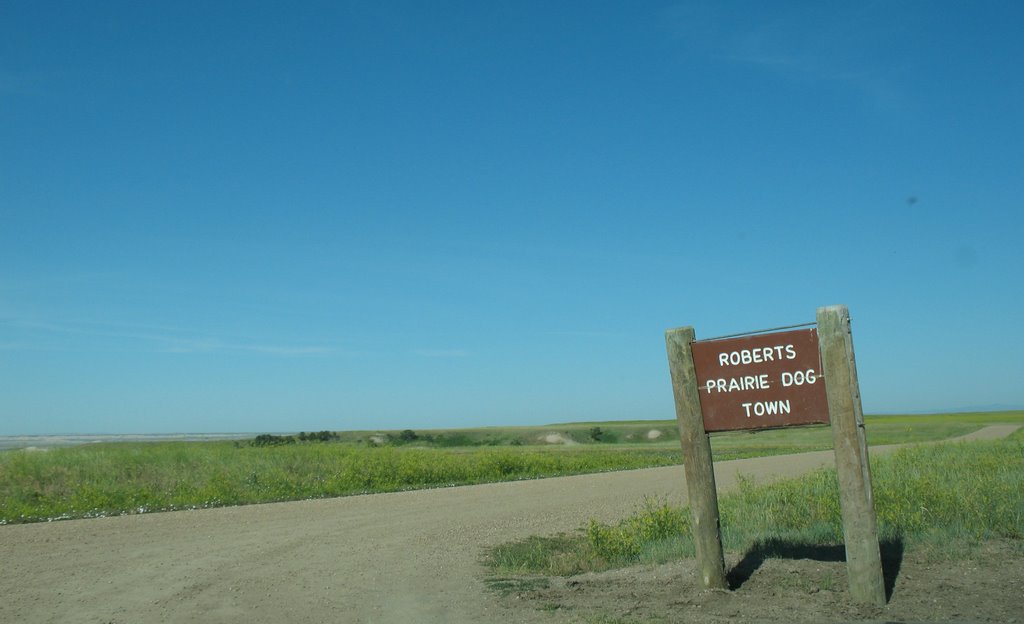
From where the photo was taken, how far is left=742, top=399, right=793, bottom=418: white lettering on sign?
7902 mm

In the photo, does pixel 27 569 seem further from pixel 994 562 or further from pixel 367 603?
pixel 994 562

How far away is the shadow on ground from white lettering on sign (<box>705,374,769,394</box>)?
1908 mm

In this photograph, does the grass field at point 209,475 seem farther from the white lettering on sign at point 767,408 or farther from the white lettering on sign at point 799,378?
the white lettering on sign at point 799,378

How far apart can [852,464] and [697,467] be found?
4.88ft

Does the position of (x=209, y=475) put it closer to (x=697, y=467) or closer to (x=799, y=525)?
(x=799, y=525)

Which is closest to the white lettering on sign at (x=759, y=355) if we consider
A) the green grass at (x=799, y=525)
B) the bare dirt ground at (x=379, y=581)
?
the bare dirt ground at (x=379, y=581)

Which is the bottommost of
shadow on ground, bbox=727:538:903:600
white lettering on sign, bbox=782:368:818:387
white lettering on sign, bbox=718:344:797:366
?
shadow on ground, bbox=727:538:903:600

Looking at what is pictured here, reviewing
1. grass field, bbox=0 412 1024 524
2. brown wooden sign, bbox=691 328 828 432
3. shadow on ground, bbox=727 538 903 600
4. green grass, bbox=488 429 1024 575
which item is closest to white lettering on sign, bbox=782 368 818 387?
brown wooden sign, bbox=691 328 828 432

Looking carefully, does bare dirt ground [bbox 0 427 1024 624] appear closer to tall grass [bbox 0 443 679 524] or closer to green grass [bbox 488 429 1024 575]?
green grass [bbox 488 429 1024 575]

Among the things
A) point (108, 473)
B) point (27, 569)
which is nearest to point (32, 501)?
point (108, 473)

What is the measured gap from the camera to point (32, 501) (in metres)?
19.3

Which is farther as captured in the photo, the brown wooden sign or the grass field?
the grass field

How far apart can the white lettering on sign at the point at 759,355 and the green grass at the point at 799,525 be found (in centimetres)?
284

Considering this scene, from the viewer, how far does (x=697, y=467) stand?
845 cm
